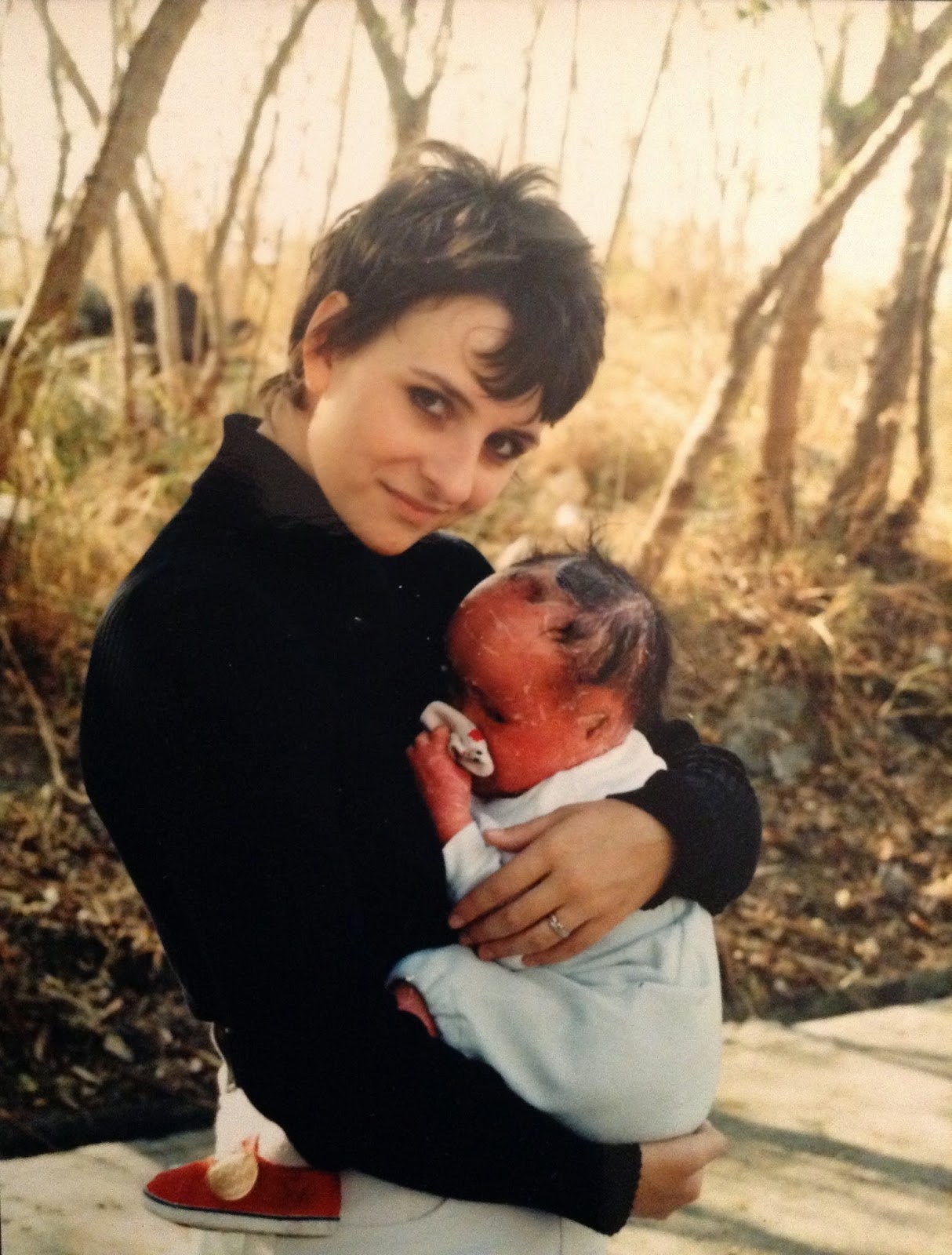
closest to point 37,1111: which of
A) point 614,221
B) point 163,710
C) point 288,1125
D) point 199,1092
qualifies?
point 199,1092

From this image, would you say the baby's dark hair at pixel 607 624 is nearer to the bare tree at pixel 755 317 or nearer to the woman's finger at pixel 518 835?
the woman's finger at pixel 518 835

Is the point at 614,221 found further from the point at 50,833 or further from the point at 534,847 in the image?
the point at 534,847

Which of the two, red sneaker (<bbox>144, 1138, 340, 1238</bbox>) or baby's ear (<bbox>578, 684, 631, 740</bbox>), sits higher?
baby's ear (<bbox>578, 684, 631, 740</bbox>)

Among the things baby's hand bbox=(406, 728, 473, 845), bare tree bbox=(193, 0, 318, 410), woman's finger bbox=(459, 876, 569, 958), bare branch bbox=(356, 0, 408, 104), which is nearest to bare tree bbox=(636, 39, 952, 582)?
bare branch bbox=(356, 0, 408, 104)

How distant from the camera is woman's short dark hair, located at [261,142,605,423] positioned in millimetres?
1238

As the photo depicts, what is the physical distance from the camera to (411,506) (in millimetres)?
1288

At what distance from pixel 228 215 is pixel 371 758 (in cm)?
333

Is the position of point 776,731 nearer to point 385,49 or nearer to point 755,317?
point 755,317

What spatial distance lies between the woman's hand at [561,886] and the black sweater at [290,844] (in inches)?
2.4

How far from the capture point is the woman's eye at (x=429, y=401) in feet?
4.10

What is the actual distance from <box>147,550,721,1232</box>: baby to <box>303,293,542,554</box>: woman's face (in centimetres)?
20

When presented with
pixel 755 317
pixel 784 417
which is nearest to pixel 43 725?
pixel 755 317

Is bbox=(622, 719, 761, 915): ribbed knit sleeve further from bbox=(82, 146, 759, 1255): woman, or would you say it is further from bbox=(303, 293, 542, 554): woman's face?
bbox=(303, 293, 542, 554): woman's face

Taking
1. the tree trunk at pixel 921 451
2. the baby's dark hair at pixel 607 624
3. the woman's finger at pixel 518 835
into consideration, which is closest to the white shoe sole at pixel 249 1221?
the woman's finger at pixel 518 835
